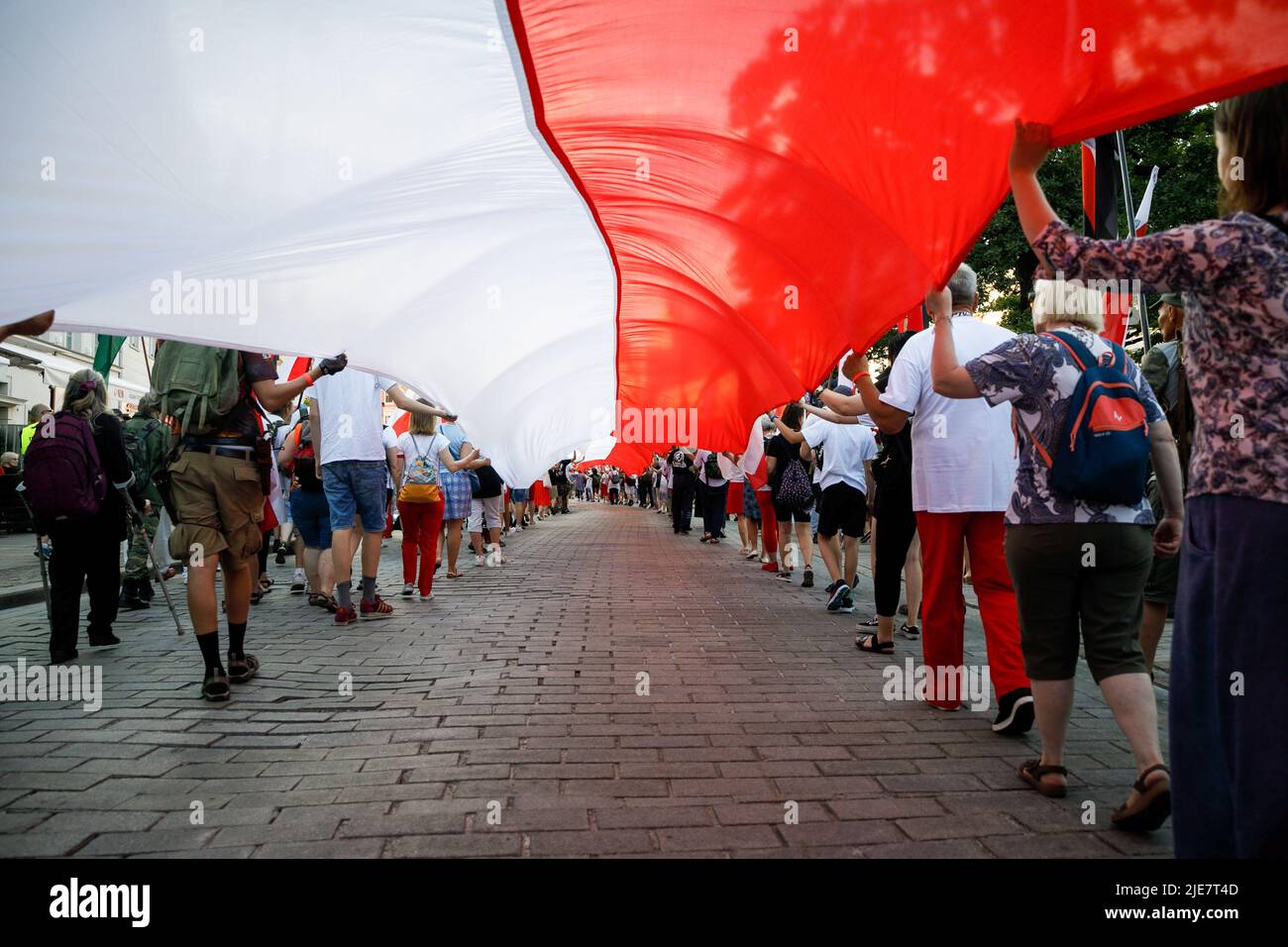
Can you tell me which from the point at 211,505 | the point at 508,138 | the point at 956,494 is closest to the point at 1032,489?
the point at 956,494

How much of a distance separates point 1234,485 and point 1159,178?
24273 millimetres

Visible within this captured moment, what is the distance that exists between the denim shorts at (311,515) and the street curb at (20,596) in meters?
2.62

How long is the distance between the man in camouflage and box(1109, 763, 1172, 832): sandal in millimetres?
7600

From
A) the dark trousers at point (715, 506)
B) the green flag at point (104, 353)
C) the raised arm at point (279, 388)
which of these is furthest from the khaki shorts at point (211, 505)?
the dark trousers at point (715, 506)

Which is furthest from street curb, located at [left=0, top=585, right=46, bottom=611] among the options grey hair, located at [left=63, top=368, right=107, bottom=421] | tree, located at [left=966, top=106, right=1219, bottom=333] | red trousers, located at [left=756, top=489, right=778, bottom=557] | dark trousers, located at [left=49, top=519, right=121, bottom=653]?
tree, located at [left=966, top=106, right=1219, bottom=333]

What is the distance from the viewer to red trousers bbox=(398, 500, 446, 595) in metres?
8.30

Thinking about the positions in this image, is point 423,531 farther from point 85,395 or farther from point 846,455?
point 846,455

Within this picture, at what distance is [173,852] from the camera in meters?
2.57

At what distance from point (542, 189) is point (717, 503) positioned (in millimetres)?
13269

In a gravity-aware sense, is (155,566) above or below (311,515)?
below

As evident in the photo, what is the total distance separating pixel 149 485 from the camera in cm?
782

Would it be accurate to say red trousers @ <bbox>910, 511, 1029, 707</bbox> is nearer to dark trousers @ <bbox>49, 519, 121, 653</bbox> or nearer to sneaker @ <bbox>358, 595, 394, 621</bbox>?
sneaker @ <bbox>358, 595, 394, 621</bbox>
